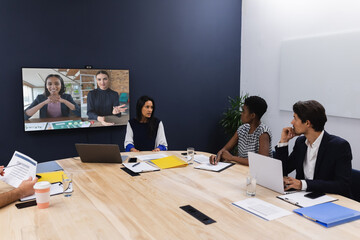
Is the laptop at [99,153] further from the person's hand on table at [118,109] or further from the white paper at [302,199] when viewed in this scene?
the person's hand on table at [118,109]

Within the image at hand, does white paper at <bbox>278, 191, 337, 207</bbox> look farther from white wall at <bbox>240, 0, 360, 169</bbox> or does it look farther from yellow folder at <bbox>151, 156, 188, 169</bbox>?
white wall at <bbox>240, 0, 360, 169</bbox>

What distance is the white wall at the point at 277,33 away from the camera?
3.92 m

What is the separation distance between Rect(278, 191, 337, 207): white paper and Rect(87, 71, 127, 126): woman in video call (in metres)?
2.90

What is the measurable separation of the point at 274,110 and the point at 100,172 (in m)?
3.33

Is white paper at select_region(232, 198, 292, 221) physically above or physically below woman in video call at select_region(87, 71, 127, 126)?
below

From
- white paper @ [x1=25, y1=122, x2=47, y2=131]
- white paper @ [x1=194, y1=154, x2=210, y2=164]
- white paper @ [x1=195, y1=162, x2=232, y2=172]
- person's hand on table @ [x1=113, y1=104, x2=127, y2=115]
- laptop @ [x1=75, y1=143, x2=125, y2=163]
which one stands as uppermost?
person's hand on table @ [x1=113, y1=104, x2=127, y2=115]

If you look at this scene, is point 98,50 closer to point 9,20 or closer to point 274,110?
point 9,20

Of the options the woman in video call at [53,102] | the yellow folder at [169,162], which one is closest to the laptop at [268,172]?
the yellow folder at [169,162]

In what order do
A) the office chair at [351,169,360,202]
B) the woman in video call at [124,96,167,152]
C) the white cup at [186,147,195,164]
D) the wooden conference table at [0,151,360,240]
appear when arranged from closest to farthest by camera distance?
1. the wooden conference table at [0,151,360,240]
2. the office chair at [351,169,360,202]
3. the white cup at [186,147,195,164]
4. the woman in video call at [124,96,167,152]

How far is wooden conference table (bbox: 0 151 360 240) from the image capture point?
4.68 ft

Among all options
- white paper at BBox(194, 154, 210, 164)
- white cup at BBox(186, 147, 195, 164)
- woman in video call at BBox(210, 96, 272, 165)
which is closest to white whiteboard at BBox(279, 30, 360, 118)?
woman in video call at BBox(210, 96, 272, 165)

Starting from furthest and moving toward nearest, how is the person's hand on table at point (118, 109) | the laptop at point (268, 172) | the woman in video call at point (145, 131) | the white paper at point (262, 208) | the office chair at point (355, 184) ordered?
the person's hand on table at point (118, 109) → the woman in video call at point (145, 131) → the office chair at point (355, 184) → the laptop at point (268, 172) → the white paper at point (262, 208)

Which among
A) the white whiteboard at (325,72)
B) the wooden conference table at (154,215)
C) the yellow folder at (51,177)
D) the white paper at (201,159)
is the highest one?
the white whiteboard at (325,72)

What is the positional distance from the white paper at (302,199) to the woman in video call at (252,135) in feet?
2.73
